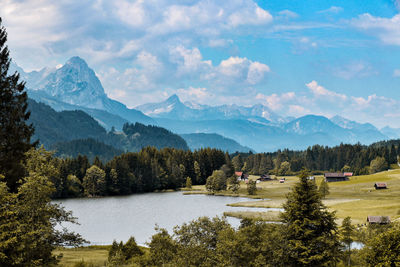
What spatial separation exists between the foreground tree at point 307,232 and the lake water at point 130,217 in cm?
3576


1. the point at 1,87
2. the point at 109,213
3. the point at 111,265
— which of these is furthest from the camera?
the point at 109,213

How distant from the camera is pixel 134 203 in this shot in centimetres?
13162

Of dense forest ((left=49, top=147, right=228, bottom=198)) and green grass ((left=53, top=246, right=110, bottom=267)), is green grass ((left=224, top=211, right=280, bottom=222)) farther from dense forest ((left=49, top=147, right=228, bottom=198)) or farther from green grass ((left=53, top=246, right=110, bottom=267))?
dense forest ((left=49, top=147, right=228, bottom=198))

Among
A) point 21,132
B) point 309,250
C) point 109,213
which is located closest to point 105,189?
point 109,213

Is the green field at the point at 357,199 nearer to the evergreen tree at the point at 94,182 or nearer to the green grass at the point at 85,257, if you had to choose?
the green grass at the point at 85,257

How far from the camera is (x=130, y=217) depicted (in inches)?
3846

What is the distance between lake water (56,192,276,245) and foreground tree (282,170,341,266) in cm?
3576

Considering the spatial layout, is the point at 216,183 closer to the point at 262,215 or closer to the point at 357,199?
the point at 357,199

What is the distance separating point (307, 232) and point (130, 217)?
70.9m

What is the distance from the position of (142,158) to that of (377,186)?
350ft

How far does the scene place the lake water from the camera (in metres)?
76.4

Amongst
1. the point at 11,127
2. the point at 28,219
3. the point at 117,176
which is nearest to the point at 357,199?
the point at 117,176

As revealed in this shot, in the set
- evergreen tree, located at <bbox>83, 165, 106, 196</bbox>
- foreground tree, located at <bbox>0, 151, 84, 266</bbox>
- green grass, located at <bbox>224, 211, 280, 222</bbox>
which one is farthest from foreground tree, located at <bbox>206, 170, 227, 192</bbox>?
foreground tree, located at <bbox>0, 151, 84, 266</bbox>

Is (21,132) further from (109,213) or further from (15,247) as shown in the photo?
(109,213)
